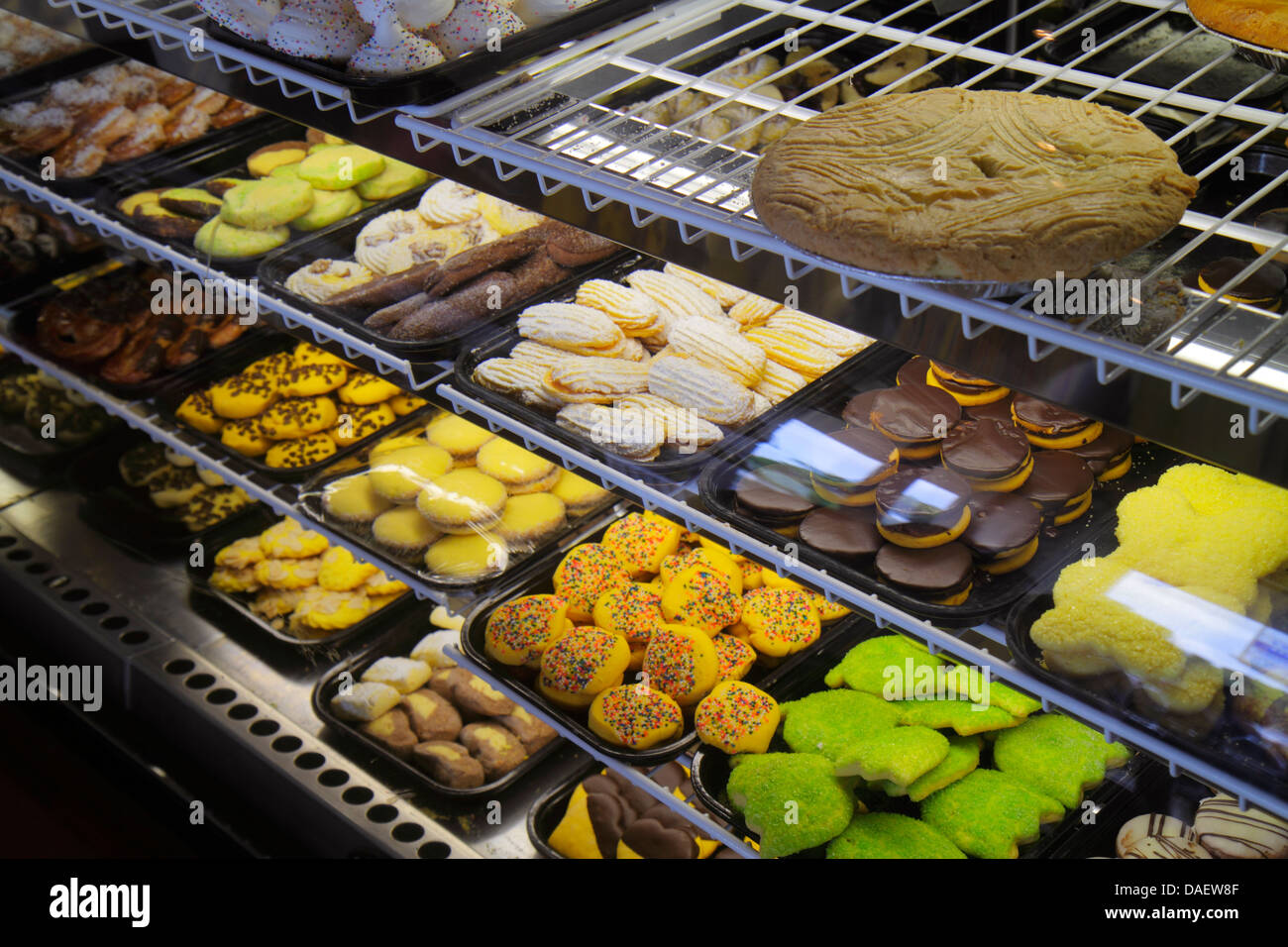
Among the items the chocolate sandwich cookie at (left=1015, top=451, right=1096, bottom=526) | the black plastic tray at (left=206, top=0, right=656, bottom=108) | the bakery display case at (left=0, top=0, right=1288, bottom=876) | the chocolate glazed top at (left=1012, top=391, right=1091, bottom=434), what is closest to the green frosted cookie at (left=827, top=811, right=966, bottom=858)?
the bakery display case at (left=0, top=0, right=1288, bottom=876)

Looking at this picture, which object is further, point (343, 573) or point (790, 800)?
point (343, 573)

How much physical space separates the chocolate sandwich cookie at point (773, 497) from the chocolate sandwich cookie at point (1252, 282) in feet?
1.96

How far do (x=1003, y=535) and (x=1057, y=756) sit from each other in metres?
0.45

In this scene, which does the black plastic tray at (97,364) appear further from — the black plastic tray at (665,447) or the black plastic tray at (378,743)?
the black plastic tray at (665,447)

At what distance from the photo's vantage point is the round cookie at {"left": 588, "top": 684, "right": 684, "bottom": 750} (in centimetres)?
187

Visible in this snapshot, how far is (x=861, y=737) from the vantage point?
1.77 m

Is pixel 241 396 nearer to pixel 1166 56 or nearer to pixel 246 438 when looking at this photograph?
pixel 246 438

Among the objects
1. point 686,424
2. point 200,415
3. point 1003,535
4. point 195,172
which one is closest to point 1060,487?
point 1003,535

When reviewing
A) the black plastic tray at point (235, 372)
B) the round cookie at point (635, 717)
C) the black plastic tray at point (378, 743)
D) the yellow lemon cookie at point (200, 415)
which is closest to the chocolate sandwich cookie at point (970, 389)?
the round cookie at point (635, 717)

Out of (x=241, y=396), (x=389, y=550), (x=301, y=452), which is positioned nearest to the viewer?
(x=389, y=550)

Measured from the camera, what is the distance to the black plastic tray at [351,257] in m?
2.09

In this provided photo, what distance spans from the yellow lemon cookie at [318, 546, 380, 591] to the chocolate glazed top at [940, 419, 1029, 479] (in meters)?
1.47

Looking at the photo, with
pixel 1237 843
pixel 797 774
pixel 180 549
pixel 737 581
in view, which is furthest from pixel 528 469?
pixel 1237 843
